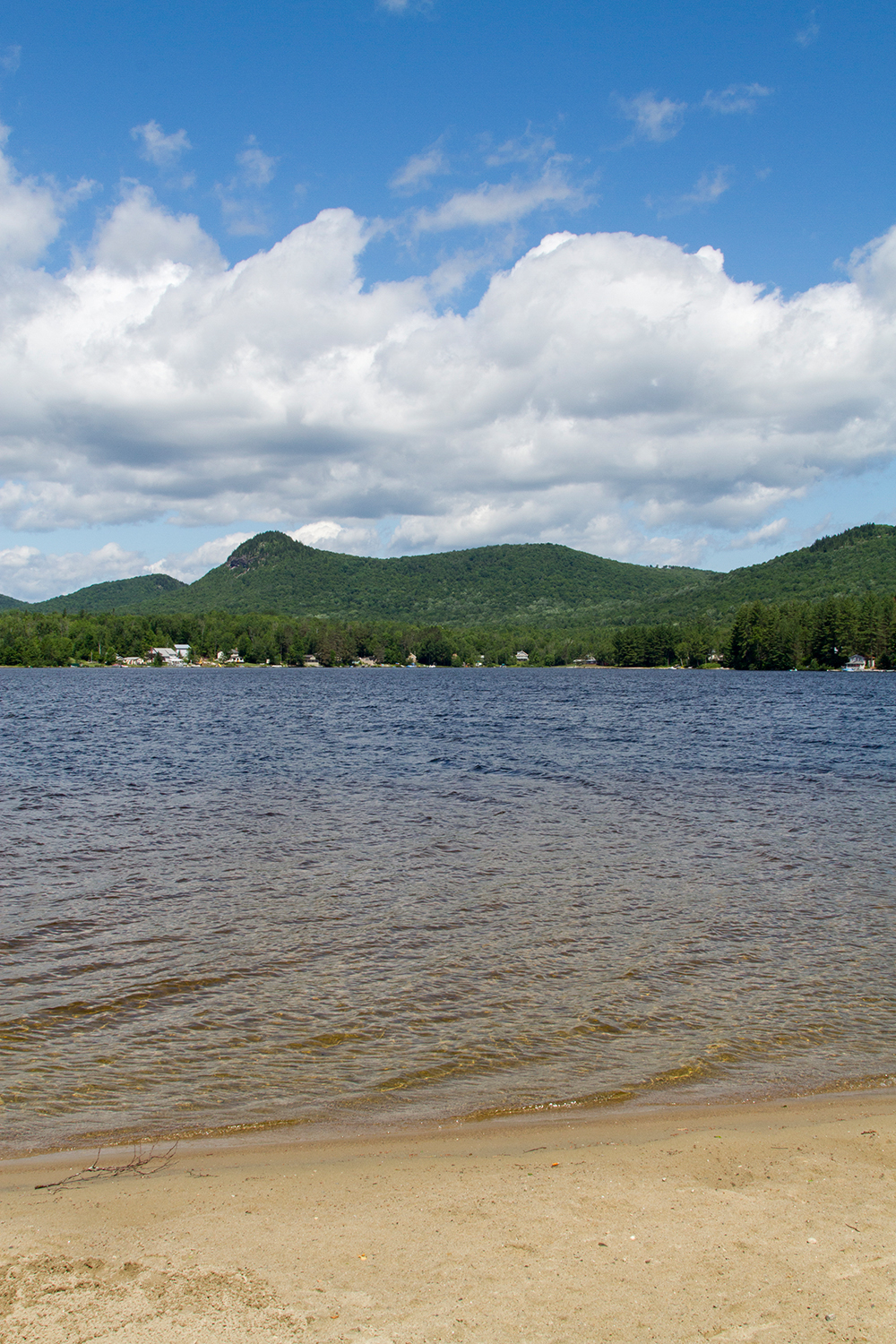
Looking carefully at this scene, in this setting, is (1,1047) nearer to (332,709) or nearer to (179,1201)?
(179,1201)

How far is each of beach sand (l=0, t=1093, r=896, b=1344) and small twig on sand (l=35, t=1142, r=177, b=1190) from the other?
9 cm

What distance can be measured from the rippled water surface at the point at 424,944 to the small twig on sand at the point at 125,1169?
0.52 metres

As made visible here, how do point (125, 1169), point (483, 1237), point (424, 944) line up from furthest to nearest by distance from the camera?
1. point (424, 944)
2. point (125, 1169)
3. point (483, 1237)

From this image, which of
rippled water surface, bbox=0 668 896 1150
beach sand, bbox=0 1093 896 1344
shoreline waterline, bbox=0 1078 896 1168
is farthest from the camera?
rippled water surface, bbox=0 668 896 1150

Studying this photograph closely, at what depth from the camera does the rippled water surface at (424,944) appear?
8453mm

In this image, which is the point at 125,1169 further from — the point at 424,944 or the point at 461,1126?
the point at 424,944

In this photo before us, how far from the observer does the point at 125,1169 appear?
681 centimetres

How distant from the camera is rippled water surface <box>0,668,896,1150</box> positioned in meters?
8.45

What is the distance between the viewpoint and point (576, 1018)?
389 inches

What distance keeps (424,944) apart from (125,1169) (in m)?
6.06

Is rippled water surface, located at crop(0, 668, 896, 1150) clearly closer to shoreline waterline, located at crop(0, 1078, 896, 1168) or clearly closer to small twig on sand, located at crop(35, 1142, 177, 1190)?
shoreline waterline, located at crop(0, 1078, 896, 1168)

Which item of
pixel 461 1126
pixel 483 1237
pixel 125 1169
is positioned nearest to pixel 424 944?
pixel 461 1126

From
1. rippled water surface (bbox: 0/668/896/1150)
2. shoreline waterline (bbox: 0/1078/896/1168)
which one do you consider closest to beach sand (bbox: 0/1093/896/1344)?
shoreline waterline (bbox: 0/1078/896/1168)

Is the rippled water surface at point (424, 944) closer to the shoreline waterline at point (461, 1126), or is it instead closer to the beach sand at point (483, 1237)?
the shoreline waterline at point (461, 1126)
